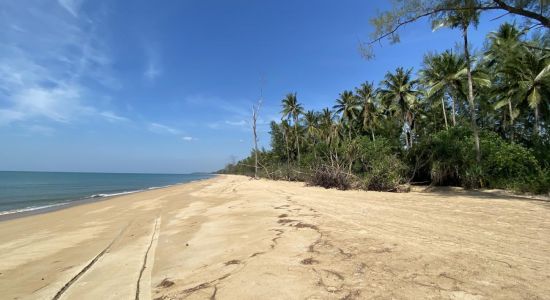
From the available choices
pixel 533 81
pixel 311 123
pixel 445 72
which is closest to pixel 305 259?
pixel 533 81

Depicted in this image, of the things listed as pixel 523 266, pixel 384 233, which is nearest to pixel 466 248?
pixel 523 266

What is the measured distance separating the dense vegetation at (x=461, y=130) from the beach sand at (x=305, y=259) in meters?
7.11

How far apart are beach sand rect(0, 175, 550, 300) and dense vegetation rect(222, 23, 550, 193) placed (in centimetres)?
711

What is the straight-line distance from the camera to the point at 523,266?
3426 millimetres

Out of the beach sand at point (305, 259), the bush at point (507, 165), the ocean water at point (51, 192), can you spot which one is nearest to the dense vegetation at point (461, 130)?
the bush at point (507, 165)

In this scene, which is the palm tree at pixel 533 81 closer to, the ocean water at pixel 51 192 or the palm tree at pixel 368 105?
the palm tree at pixel 368 105

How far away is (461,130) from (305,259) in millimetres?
18137

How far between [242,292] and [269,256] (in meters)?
1.11

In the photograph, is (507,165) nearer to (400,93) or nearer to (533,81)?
(533,81)

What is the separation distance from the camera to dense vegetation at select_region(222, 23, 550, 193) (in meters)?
14.3

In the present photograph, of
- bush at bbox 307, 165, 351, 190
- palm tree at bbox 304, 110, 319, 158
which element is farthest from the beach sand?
palm tree at bbox 304, 110, 319, 158

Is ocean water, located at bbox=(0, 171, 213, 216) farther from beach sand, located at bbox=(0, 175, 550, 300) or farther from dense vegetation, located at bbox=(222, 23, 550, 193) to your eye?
dense vegetation, located at bbox=(222, 23, 550, 193)

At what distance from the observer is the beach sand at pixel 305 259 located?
303 centimetres

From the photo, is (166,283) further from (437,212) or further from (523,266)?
(437,212)
